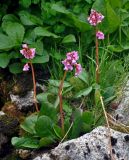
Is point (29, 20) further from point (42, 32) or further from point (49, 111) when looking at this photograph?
point (49, 111)

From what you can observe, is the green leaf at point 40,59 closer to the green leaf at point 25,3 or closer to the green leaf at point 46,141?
the green leaf at point 25,3

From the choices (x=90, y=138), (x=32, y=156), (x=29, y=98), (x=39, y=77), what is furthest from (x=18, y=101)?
(x=90, y=138)

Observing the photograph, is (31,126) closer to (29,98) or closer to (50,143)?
(50,143)

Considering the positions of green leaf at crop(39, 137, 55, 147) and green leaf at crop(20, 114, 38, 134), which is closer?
green leaf at crop(39, 137, 55, 147)

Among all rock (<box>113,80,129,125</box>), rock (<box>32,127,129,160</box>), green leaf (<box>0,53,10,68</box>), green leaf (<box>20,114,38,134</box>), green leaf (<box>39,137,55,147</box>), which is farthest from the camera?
green leaf (<box>0,53,10,68</box>)

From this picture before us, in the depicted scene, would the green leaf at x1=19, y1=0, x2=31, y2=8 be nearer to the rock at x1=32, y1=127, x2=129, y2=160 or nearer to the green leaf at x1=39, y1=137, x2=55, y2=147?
the green leaf at x1=39, y1=137, x2=55, y2=147

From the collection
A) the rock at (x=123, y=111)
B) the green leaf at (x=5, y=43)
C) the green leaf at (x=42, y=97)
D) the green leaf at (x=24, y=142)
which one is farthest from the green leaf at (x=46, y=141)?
the green leaf at (x=5, y=43)

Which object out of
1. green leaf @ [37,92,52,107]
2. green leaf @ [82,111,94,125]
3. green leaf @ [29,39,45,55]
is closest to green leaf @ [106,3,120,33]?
green leaf @ [29,39,45,55]
